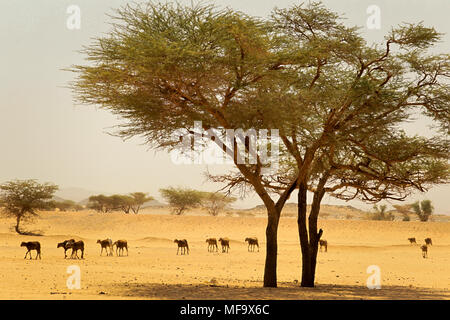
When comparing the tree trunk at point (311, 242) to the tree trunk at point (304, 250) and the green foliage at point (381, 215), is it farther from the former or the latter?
the green foliage at point (381, 215)

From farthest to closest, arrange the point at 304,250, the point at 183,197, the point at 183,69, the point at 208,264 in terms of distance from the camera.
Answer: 1. the point at 183,197
2. the point at 208,264
3. the point at 304,250
4. the point at 183,69

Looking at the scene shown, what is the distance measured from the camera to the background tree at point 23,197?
165 feet

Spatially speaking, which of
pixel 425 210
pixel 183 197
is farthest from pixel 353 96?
pixel 425 210

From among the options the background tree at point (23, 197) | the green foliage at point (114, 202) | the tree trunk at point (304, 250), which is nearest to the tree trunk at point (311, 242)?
the tree trunk at point (304, 250)

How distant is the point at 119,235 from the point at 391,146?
4195cm

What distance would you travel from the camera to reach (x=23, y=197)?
166 feet

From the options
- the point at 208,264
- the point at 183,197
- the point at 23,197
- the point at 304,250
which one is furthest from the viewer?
the point at 183,197

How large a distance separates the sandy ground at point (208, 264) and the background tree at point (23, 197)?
5076mm

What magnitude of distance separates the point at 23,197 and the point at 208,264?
93.0 ft

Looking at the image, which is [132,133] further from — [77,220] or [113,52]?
[77,220]

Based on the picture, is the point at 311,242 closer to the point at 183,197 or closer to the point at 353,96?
the point at 353,96

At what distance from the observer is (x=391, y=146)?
17219 millimetres

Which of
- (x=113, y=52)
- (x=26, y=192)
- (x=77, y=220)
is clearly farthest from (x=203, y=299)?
(x=77, y=220)

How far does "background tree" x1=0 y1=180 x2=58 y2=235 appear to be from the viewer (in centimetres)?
5034
